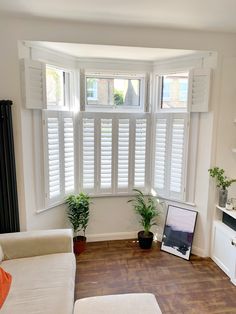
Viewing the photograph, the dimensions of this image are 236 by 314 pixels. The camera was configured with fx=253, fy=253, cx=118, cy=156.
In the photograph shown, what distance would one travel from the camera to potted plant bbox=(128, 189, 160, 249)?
11.0 feet

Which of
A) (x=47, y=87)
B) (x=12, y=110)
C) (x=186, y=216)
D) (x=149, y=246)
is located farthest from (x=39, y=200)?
(x=186, y=216)

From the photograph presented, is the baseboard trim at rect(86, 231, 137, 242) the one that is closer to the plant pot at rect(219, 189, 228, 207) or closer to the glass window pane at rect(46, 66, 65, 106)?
the plant pot at rect(219, 189, 228, 207)

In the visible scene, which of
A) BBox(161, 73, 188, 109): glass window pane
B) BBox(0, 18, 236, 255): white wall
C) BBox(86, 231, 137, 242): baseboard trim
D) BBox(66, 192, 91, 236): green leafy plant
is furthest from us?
BBox(86, 231, 137, 242): baseboard trim

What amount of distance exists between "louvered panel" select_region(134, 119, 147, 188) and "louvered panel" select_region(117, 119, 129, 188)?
0.13 m

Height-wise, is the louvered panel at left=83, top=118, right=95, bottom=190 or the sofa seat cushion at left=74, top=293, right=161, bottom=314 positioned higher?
the louvered panel at left=83, top=118, right=95, bottom=190

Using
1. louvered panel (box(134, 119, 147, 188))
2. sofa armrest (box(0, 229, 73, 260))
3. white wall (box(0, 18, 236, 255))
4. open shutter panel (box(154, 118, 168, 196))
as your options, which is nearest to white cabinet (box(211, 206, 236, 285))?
white wall (box(0, 18, 236, 255))

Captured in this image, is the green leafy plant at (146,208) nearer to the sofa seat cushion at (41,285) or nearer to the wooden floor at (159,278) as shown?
the wooden floor at (159,278)

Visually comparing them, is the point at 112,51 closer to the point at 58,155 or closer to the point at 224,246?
the point at 58,155

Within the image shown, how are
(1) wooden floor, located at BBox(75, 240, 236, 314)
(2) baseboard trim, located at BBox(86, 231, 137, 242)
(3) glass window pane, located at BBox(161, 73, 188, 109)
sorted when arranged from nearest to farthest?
(1) wooden floor, located at BBox(75, 240, 236, 314), (3) glass window pane, located at BBox(161, 73, 188, 109), (2) baseboard trim, located at BBox(86, 231, 137, 242)

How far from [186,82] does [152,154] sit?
1.05 metres

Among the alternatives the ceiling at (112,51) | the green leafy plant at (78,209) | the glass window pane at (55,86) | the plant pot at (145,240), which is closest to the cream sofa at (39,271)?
the green leafy plant at (78,209)

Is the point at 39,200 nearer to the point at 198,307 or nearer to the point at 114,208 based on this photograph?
the point at 114,208

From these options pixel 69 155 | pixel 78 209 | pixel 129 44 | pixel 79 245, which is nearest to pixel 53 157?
pixel 69 155

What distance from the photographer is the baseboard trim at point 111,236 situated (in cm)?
356
